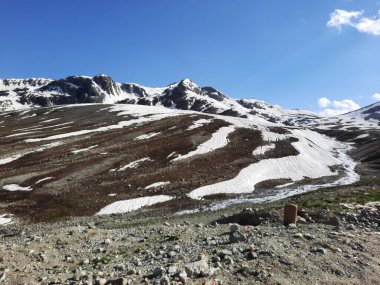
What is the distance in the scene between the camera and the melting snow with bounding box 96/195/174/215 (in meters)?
49.8

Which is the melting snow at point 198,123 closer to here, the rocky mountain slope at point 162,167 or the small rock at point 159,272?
the rocky mountain slope at point 162,167

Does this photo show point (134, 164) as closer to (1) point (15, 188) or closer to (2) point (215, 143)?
(1) point (15, 188)

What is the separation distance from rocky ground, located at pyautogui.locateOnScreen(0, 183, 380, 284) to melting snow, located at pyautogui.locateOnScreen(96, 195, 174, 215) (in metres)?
21.7

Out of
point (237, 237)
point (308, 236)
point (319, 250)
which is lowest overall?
point (319, 250)

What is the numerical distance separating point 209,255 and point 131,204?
111 ft

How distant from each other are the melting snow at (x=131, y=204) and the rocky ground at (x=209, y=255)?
2170 centimetres

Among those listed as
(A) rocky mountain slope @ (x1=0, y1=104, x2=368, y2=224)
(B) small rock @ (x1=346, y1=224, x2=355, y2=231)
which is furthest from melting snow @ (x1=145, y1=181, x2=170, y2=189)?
(B) small rock @ (x1=346, y1=224, x2=355, y2=231)

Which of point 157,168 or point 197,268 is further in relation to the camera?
point 157,168

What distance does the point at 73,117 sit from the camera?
160m

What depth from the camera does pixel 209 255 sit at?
772 inches

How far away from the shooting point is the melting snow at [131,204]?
164ft

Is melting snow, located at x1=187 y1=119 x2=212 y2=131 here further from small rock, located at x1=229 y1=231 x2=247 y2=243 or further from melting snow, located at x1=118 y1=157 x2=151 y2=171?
small rock, located at x1=229 y1=231 x2=247 y2=243

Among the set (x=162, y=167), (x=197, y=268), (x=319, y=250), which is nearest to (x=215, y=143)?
(x=162, y=167)

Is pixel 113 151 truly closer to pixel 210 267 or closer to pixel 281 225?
pixel 281 225
